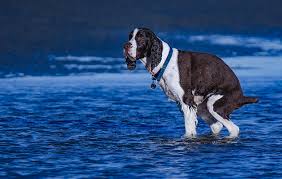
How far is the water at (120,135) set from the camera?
32.7 ft

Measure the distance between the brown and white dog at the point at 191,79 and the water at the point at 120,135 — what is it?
36 centimetres

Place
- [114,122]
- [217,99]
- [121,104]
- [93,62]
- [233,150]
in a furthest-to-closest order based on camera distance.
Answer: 1. [93,62]
2. [121,104]
3. [114,122]
4. [217,99]
5. [233,150]

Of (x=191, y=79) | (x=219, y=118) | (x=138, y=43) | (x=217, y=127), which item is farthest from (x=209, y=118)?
(x=138, y=43)

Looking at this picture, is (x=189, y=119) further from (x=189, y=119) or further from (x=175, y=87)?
(x=175, y=87)

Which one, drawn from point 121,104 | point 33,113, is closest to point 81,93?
point 121,104

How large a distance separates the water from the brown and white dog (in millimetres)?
362

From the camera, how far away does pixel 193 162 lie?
33.8ft

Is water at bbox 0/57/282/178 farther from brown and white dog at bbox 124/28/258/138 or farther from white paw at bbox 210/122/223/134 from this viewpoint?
brown and white dog at bbox 124/28/258/138

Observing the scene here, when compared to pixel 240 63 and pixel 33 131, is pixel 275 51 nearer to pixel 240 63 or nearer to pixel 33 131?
pixel 240 63

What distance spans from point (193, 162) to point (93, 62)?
12726 mm

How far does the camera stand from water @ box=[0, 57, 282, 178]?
996 centimetres

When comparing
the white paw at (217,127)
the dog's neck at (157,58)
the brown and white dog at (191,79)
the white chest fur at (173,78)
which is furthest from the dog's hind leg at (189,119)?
the dog's neck at (157,58)

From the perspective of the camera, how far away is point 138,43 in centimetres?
1256

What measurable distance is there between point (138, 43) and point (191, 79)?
2.86 feet
